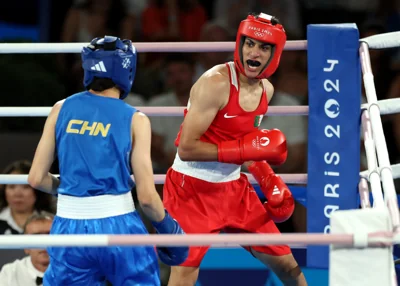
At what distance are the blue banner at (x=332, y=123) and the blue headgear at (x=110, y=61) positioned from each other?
96cm

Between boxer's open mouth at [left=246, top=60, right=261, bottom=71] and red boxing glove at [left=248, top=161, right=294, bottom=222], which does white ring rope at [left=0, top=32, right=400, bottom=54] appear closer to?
boxer's open mouth at [left=246, top=60, right=261, bottom=71]

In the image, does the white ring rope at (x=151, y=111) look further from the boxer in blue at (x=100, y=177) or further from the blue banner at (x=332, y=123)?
the boxer in blue at (x=100, y=177)

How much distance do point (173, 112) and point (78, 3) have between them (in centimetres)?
278

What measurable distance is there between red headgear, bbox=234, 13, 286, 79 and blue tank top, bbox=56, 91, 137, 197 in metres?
0.70

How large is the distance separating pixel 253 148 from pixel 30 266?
138 centimetres

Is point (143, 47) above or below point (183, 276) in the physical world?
above

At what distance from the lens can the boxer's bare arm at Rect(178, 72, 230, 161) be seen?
293 cm

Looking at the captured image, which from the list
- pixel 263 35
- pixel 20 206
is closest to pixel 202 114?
pixel 263 35

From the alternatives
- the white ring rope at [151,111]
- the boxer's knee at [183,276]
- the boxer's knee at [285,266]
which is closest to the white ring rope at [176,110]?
the white ring rope at [151,111]

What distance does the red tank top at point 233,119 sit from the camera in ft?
9.88

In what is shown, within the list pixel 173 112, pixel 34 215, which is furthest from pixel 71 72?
pixel 173 112

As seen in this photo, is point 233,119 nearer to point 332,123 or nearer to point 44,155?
point 332,123

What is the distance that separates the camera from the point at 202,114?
9.62ft

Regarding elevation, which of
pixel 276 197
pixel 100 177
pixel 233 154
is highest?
pixel 100 177
